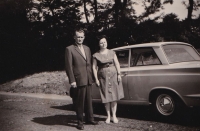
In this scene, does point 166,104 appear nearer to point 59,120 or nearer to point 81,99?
point 81,99

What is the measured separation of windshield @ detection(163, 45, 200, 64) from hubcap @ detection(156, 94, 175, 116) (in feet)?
2.63

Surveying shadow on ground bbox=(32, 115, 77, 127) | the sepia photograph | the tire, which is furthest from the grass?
the tire

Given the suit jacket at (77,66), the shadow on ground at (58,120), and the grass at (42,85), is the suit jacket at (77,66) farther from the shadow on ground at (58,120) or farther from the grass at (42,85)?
the grass at (42,85)

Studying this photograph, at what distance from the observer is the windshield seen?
5793mm

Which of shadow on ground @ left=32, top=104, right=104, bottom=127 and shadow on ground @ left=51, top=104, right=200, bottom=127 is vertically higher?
shadow on ground @ left=51, top=104, right=200, bottom=127

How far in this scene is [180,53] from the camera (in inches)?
242

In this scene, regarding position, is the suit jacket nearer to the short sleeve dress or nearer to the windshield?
the short sleeve dress

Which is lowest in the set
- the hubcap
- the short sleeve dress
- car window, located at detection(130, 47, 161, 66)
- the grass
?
the grass

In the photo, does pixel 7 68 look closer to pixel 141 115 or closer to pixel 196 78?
pixel 141 115

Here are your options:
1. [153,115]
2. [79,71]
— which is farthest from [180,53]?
[79,71]

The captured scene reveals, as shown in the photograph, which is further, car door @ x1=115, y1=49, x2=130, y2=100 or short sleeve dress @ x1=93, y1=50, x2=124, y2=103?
car door @ x1=115, y1=49, x2=130, y2=100

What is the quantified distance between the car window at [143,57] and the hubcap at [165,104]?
814 mm

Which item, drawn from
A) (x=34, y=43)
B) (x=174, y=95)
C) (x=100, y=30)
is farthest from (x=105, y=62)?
(x=34, y=43)

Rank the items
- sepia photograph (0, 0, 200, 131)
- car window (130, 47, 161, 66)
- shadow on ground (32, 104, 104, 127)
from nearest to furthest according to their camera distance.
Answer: sepia photograph (0, 0, 200, 131) → car window (130, 47, 161, 66) → shadow on ground (32, 104, 104, 127)
